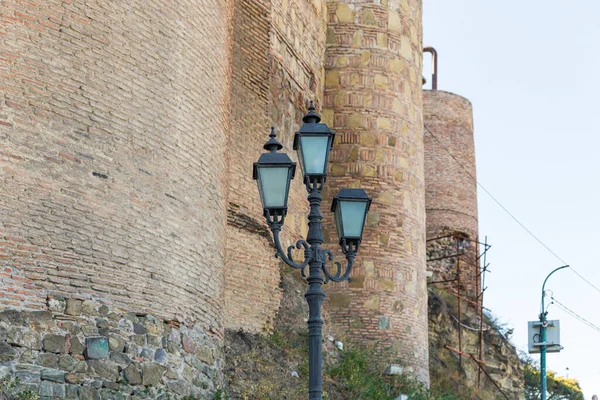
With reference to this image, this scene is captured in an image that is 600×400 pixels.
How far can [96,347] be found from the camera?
11.1 metres

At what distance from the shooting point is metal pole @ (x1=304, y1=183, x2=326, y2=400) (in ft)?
29.9

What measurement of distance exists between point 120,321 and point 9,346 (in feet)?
4.45

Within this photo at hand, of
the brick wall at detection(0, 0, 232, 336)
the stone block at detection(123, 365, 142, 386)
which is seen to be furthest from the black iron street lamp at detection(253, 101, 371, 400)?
the stone block at detection(123, 365, 142, 386)

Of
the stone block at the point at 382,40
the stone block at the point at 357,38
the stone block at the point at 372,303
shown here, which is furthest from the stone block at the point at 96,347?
the stone block at the point at 382,40

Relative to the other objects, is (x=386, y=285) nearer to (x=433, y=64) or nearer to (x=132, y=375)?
(x=132, y=375)

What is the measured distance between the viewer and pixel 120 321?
11.4 meters

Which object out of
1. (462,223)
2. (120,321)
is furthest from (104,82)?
(462,223)

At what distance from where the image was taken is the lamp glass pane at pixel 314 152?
9.45 meters

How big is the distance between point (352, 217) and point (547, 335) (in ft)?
32.4

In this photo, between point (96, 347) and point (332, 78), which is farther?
point (332, 78)

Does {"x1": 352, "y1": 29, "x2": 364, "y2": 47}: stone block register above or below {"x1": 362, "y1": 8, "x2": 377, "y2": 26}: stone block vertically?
below

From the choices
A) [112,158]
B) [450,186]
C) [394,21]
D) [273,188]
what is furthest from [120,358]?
[450,186]

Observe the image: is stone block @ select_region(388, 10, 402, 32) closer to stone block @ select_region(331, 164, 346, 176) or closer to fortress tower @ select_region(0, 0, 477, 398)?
fortress tower @ select_region(0, 0, 477, 398)

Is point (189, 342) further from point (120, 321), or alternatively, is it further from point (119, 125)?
point (119, 125)
